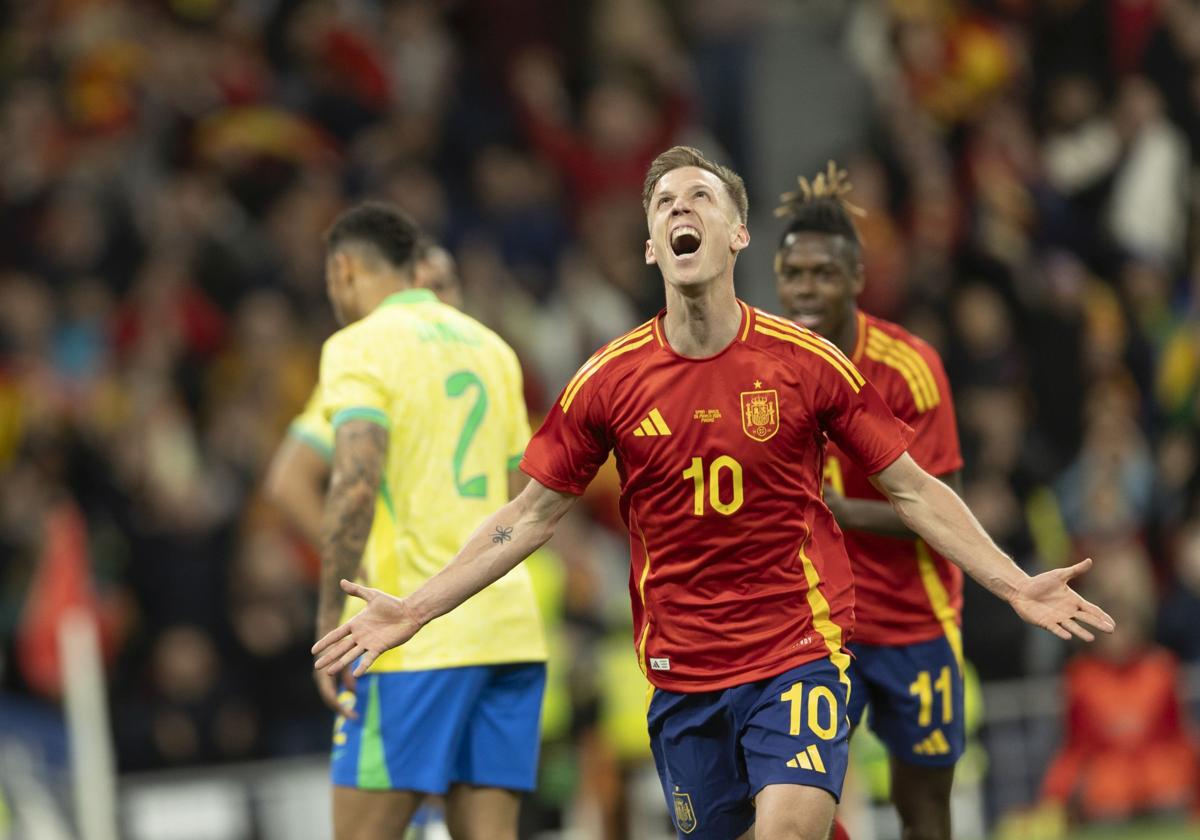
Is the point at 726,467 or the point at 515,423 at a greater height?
the point at 515,423

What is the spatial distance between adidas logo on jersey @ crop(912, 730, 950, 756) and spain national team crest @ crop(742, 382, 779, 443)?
6.31 feet

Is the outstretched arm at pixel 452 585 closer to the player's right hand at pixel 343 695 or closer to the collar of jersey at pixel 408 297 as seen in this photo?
the player's right hand at pixel 343 695

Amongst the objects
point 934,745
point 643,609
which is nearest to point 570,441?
point 643,609

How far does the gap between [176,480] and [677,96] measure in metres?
5.37

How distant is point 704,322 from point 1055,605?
1.28 meters

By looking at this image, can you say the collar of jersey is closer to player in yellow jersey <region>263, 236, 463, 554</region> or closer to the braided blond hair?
player in yellow jersey <region>263, 236, 463, 554</region>

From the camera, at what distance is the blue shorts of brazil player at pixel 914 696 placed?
23.7ft

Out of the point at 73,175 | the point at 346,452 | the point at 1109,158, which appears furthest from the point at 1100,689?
the point at 73,175

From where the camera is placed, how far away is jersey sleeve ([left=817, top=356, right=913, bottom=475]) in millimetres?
5883

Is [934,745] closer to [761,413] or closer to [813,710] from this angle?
[813,710]

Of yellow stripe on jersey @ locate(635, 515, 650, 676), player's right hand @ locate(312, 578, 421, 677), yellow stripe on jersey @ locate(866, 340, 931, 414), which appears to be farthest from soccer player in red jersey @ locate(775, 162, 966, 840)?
player's right hand @ locate(312, 578, 421, 677)

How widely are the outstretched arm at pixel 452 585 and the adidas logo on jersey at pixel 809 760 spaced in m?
0.98

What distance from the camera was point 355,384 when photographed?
22.4ft

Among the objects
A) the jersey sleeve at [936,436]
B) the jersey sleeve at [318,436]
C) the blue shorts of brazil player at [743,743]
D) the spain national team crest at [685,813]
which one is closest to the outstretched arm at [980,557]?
the blue shorts of brazil player at [743,743]
